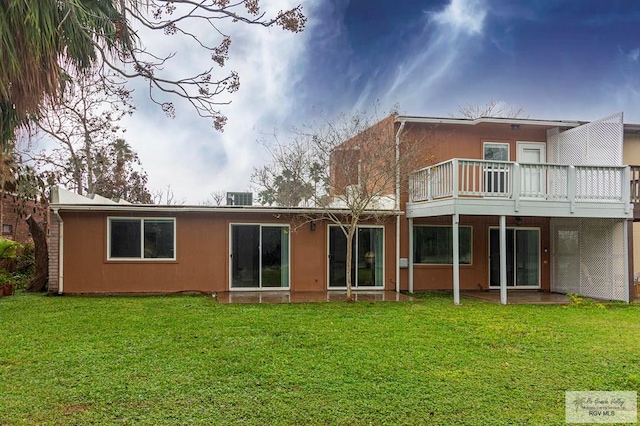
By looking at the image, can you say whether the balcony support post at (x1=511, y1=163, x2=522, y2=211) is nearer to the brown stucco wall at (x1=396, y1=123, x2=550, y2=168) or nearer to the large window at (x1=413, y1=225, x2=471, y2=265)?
the brown stucco wall at (x1=396, y1=123, x2=550, y2=168)

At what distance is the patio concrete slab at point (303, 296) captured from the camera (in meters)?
10.6

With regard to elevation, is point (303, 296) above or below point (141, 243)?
below

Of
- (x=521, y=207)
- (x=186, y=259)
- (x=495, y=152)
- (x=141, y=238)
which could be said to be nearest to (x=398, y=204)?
(x=521, y=207)

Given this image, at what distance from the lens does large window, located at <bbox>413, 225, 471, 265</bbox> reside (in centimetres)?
1309

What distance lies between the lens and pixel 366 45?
13312 millimetres

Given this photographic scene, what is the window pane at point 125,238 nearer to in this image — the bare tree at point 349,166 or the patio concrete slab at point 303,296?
the patio concrete slab at point 303,296

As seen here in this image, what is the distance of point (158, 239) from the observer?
12008mm

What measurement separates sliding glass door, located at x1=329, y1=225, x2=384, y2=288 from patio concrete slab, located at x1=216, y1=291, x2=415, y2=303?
528 millimetres

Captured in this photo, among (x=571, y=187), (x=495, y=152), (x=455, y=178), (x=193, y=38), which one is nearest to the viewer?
(x=193, y=38)

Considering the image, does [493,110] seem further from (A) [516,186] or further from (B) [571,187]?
(A) [516,186]

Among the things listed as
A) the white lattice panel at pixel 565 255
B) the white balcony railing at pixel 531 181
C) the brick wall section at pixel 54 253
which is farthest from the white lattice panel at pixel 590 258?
the brick wall section at pixel 54 253

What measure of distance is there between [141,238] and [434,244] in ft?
27.7

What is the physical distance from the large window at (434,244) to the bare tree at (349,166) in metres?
1.38

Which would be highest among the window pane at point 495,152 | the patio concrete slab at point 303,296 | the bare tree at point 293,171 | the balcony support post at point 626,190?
the window pane at point 495,152
